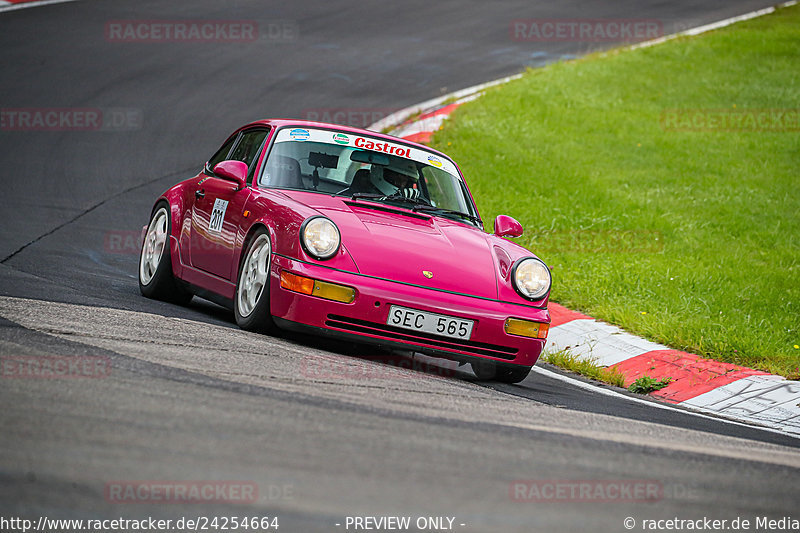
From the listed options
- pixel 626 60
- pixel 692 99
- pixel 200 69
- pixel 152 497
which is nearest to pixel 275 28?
pixel 200 69

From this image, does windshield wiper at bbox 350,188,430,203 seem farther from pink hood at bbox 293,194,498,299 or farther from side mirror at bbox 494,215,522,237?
side mirror at bbox 494,215,522,237

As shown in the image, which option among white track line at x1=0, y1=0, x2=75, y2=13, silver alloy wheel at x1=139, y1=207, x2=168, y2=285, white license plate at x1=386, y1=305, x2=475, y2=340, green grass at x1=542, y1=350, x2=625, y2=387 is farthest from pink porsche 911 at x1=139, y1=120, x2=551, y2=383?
white track line at x1=0, y1=0, x2=75, y2=13

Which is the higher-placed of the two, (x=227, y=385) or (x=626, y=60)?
(x=626, y=60)

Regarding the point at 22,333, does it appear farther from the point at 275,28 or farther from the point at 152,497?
the point at 275,28

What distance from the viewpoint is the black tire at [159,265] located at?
6988mm

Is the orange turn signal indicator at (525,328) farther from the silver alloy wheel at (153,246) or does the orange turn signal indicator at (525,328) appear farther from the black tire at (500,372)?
the silver alloy wheel at (153,246)

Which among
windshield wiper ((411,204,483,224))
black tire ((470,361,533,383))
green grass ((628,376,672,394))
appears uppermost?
windshield wiper ((411,204,483,224))

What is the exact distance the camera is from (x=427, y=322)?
5246 mm

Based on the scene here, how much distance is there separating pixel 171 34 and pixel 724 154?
1188 centimetres

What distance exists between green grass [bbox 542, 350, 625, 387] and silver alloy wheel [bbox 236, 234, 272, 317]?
2440 mm

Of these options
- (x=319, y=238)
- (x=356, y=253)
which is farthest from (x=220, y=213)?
(x=356, y=253)

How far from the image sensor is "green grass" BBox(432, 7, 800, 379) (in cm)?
799

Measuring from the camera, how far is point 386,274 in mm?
A: 5289

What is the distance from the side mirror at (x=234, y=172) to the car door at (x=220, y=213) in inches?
2.4
